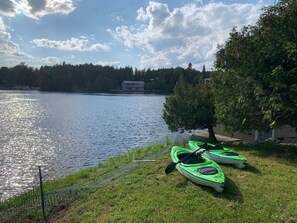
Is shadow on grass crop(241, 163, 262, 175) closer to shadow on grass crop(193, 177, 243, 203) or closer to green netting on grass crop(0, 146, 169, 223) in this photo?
shadow on grass crop(193, 177, 243, 203)

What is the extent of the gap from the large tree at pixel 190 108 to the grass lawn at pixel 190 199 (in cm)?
710

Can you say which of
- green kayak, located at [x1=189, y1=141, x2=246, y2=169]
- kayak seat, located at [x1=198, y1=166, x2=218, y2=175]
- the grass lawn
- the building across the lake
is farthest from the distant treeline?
kayak seat, located at [x1=198, y1=166, x2=218, y2=175]

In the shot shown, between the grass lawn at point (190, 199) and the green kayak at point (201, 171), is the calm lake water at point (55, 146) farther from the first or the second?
the green kayak at point (201, 171)

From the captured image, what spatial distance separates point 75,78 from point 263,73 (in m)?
119

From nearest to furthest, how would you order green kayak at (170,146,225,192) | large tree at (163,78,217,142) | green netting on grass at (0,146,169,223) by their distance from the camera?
green kayak at (170,146,225,192) < green netting on grass at (0,146,169,223) < large tree at (163,78,217,142)

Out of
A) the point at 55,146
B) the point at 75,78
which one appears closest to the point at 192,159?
the point at 55,146

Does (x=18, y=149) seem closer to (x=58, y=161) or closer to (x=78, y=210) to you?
(x=58, y=161)

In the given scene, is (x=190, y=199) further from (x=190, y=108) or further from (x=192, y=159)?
(x=190, y=108)

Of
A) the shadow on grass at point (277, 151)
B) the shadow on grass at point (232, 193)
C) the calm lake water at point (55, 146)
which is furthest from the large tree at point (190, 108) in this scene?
the shadow on grass at point (232, 193)

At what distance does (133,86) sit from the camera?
132 m

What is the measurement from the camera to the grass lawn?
577cm

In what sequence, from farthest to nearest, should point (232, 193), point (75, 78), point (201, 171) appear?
point (75, 78), point (201, 171), point (232, 193)

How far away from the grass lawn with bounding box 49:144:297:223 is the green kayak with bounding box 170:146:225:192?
17cm

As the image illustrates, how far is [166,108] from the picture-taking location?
17703mm
